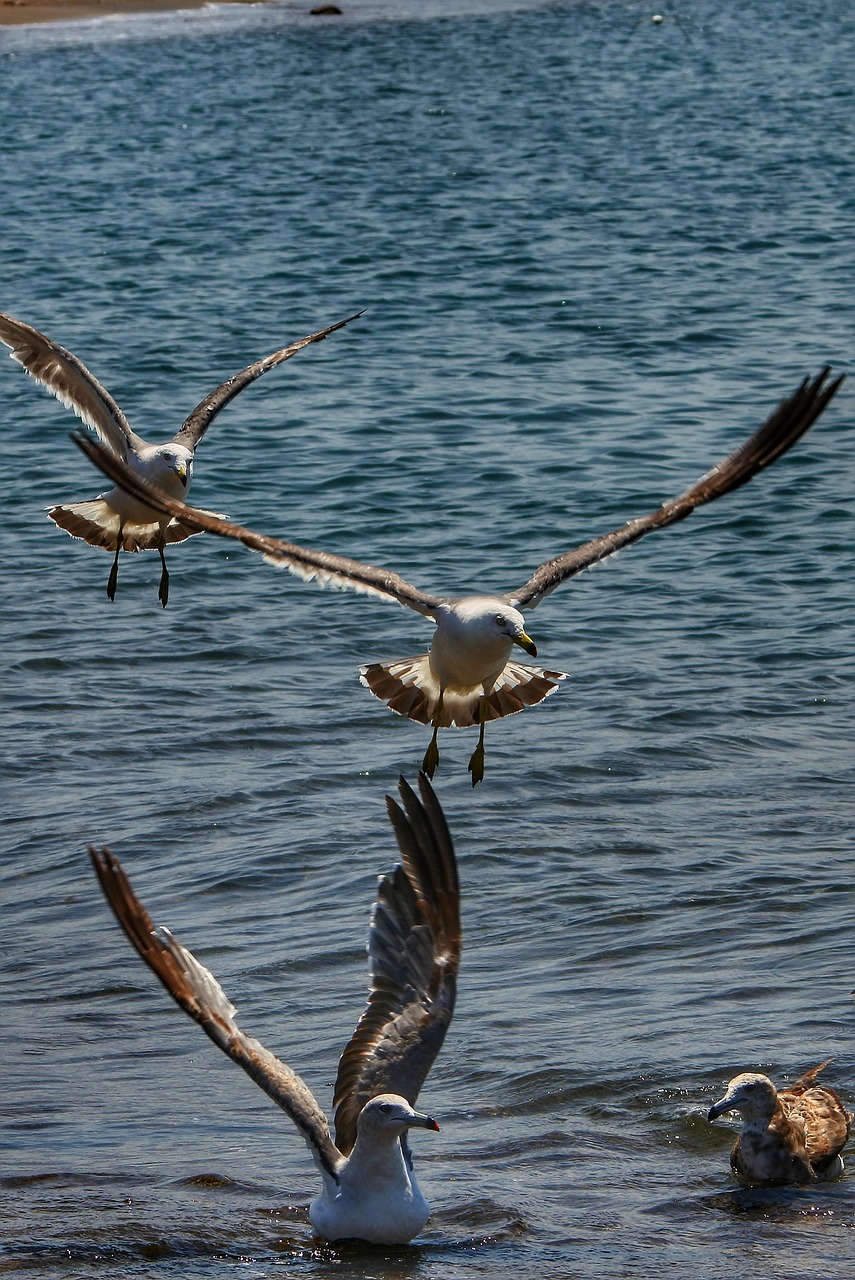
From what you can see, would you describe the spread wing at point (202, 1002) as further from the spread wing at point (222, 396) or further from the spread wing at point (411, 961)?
the spread wing at point (222, 396)

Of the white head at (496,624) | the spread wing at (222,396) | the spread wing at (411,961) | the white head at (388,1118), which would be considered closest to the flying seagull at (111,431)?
the spread wing at (222,396)

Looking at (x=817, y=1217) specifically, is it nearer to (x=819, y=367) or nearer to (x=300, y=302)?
(x=819, y=367)

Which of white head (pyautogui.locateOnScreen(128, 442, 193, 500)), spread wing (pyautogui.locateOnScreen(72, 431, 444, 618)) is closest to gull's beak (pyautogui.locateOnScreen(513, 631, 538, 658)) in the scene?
spread wing (pyautogui.locateOnScreen(72, 431, 444, 618))

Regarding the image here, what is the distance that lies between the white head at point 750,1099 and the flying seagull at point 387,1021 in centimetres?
129

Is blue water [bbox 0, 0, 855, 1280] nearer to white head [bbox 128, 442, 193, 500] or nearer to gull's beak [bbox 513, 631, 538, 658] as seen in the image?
gull's beak [bbox 513, 631, 538, 658]

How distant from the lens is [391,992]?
6.98 m

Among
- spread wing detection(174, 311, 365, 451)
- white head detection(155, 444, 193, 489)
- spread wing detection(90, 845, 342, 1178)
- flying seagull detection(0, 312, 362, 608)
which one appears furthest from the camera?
spread wing detection(174, 311, 365, 451)

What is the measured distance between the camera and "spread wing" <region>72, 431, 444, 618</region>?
8352 millimetres

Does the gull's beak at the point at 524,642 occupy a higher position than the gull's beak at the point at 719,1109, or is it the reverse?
the gull's beak at the point at 524,642

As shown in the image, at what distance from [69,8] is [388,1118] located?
→ 50400 mm

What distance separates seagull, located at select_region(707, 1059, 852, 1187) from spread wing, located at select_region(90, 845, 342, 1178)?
5.56 ft

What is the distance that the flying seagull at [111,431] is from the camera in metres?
11.1

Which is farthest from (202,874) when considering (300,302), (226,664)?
(300,302)

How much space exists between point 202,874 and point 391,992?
3811 mm
